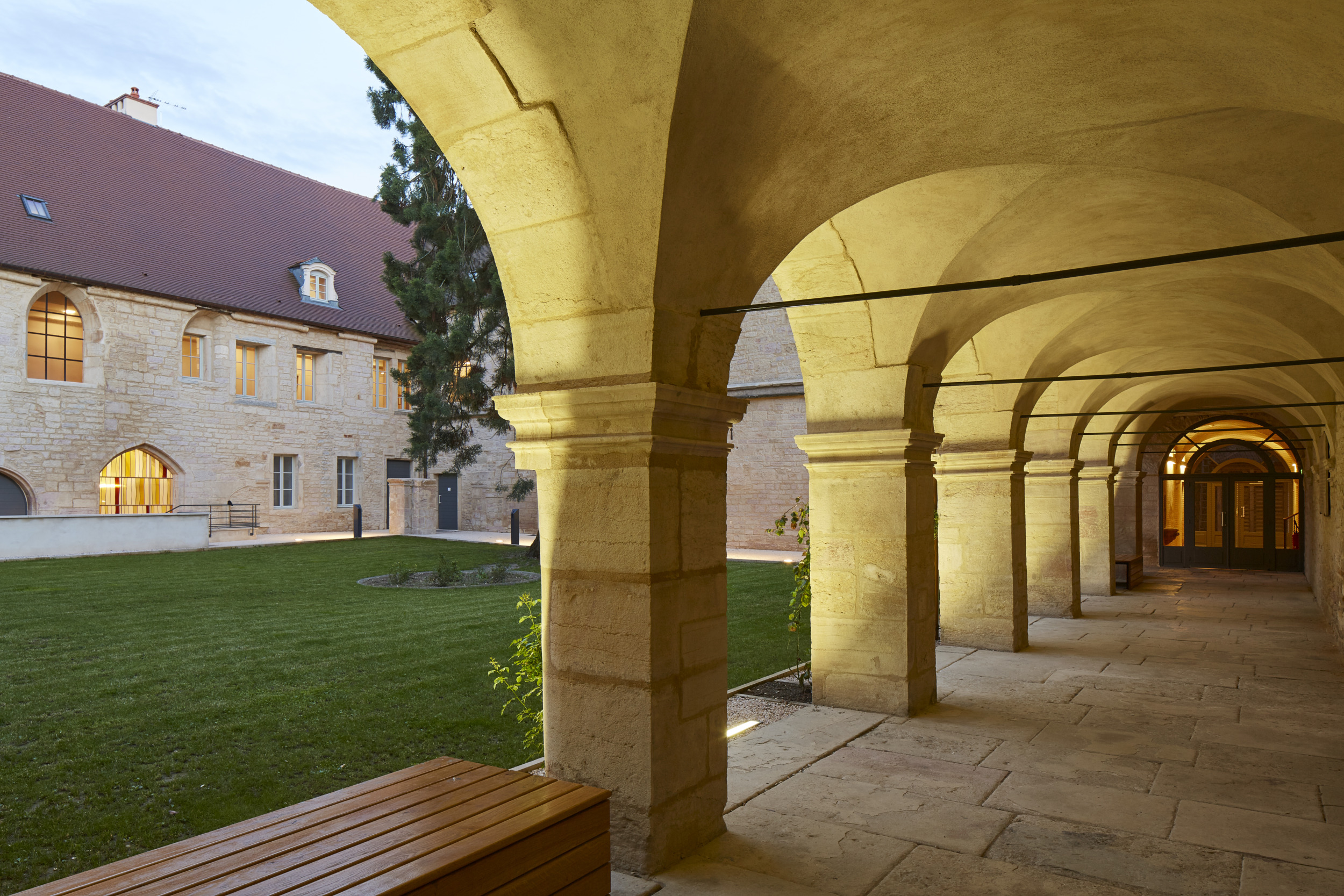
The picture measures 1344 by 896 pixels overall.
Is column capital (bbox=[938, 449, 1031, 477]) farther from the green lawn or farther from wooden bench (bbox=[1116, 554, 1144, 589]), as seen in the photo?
wooden bench (bbox=[1116, 554, 1144, 589])

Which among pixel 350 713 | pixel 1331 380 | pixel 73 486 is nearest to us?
pixel 350 713

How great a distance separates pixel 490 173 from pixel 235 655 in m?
5.13

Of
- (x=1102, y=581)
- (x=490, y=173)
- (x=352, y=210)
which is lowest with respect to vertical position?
(x=1102, y=581)

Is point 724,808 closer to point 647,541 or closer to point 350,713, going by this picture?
point 647,541

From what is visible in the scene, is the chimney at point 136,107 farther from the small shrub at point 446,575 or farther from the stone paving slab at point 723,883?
the stone paving slab at point 723,883

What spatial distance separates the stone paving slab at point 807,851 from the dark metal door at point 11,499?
52.5 feet

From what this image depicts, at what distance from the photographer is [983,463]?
23.0 feet

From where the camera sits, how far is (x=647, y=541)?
2.87 metres

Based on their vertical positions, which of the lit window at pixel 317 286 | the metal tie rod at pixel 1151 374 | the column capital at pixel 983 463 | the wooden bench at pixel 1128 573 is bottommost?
the wooden bench at pixel 1128 573

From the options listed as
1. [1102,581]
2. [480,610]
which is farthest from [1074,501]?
[480,610]

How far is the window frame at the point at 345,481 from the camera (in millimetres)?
20406

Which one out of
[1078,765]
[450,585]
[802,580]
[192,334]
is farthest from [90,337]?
[1078,765]

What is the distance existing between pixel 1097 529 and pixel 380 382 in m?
16.7

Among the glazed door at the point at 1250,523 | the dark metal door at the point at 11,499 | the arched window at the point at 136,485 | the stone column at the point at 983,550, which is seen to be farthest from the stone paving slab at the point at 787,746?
the arched window at the point at 136,485
